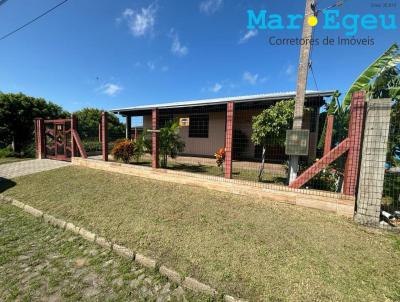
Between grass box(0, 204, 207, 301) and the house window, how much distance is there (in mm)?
8867

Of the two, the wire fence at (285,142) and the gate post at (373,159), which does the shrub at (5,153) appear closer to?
the wire fence at (285,142)

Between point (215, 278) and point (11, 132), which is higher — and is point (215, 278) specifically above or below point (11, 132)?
below

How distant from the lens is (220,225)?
3.42 meters

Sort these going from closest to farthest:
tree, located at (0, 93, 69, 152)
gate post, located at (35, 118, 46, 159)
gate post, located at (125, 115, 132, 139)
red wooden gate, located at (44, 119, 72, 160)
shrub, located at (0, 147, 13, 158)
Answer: red wooden gate, located at (44, 119, 72, 160)
gate post, located at (35, 118, 46, 159)
shrub, located at (0, 147, 13, 158)
tree, located at (0, 93, 69, 152)
gate post, located at (125, 115, 132, 139)

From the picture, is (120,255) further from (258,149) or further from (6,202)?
(258,149)

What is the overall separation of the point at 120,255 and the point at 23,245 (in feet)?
5.81

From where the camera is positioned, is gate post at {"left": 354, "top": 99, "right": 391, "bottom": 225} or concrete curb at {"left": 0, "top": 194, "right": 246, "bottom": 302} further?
gate post at {"left": 354, "top": 99, "right": 391, "bottom": 225}

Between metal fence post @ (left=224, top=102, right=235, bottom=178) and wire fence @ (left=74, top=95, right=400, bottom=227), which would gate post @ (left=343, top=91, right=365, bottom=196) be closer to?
wire fence @ (left=74, top=95, right=400, bottom=227)

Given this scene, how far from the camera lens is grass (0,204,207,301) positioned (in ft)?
6.89

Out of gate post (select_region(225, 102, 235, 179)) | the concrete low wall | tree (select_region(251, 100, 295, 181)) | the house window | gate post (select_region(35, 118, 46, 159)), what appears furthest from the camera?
the house window

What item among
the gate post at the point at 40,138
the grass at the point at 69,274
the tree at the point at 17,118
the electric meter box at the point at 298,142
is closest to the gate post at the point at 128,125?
the gate post at the point at 40,138

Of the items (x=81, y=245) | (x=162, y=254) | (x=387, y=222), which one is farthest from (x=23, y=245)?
(x=387, y=222)

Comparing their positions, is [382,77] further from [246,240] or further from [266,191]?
[246,240]

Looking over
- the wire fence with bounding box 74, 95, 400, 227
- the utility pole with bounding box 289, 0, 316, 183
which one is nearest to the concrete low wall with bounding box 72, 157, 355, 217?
the wire fence with bounding box 74, 95, 400, 227
